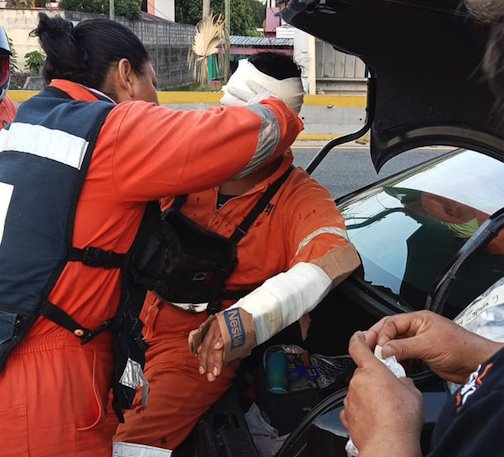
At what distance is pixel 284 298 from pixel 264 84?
835 millimetres

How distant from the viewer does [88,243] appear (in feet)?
4.78

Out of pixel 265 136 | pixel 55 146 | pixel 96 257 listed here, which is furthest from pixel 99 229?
pixel 265 136

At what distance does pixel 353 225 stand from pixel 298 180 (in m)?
0.36

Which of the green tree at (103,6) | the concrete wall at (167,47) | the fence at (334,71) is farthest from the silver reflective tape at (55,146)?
the green tree at (103,6)

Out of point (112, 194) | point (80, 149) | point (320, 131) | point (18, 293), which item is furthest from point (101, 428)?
point (320, 131)

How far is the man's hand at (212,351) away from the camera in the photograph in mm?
1598

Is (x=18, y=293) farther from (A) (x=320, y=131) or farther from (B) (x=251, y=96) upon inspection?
(A) (x=320, y=131)

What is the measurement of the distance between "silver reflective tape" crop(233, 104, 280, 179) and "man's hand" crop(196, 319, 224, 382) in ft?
1.43

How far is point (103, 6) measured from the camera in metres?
24.8

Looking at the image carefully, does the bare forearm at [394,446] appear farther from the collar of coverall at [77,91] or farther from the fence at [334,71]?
the fence at [334,71]

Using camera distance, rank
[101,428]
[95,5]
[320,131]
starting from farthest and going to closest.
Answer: [95,5], [320,131], [101,428]

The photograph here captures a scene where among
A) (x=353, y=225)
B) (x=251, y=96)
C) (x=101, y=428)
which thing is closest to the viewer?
(x=101, y=428)

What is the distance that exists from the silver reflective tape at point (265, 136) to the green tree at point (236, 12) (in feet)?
107

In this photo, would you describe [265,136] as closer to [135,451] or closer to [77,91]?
[77,91]
